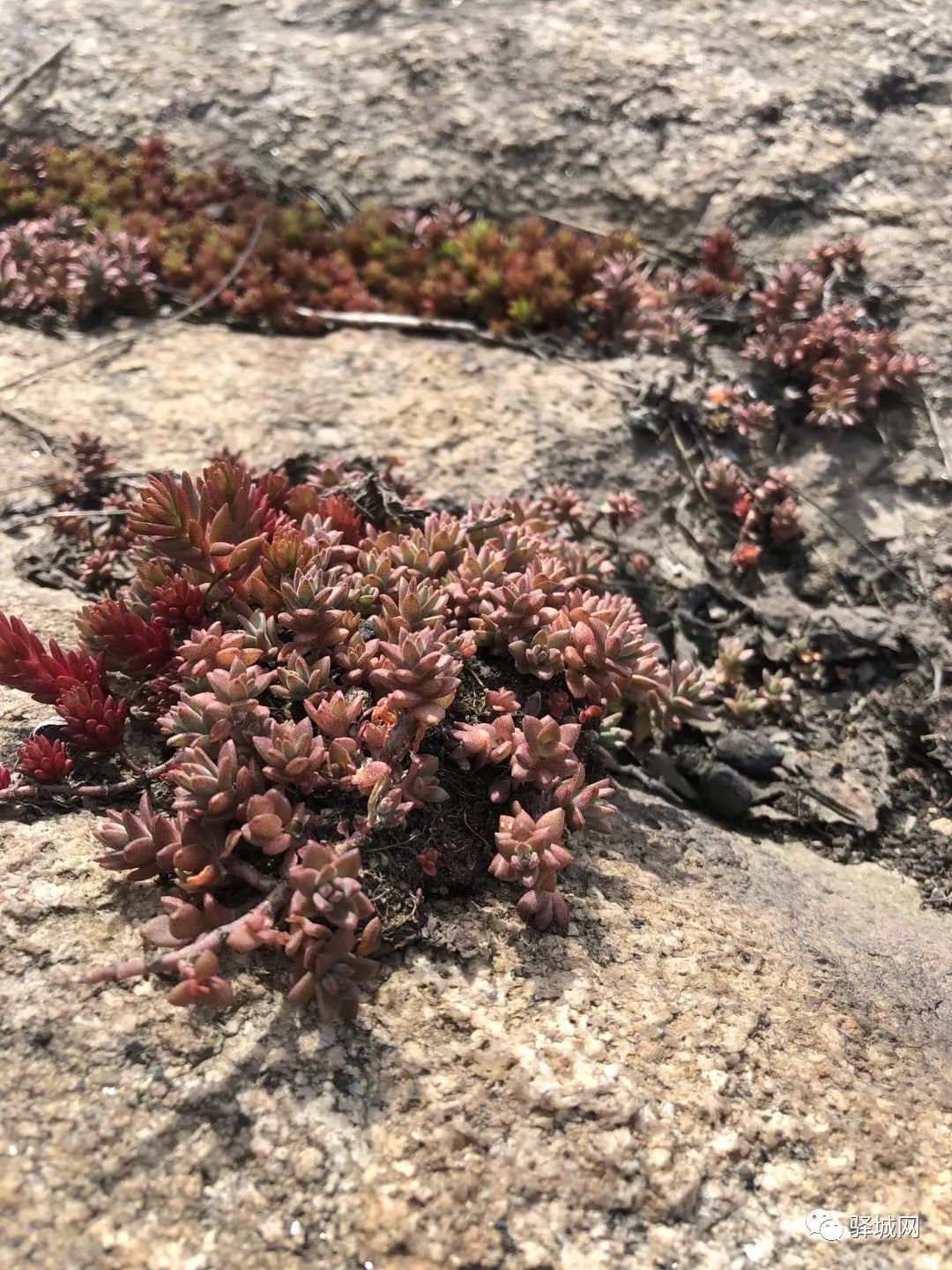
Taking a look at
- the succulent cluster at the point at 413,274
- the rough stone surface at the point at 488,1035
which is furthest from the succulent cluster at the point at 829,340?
the rough stone surface at the point at 488,1035

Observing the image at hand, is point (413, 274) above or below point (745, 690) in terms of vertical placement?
above

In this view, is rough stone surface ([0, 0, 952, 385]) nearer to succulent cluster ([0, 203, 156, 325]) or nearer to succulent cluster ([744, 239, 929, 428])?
succulent cluster ([744, 239, 929, 428])

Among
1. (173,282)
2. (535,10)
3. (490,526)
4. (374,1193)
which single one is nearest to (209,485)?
(490,526)

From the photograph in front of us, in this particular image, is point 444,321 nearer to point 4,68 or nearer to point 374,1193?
point 4,68

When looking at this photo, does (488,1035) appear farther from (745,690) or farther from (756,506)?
(756,506)

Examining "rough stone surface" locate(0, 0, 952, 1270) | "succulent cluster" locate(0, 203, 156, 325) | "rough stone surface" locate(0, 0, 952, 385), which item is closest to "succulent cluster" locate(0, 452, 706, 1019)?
"rough stone surface" locate(0, 0, 952, 1270)

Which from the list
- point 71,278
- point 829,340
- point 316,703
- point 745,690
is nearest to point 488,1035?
point 316,703

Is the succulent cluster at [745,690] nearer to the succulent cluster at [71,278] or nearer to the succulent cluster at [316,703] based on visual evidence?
the succulent cluster at [316,703]

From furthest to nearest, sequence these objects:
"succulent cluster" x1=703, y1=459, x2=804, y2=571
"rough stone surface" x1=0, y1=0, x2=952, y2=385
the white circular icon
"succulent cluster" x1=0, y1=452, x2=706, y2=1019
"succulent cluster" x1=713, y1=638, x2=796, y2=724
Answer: "rough stone surface" x1=0, y1=0, x2=952, y2=385 < "succulent cluster" x1=703, y1=459, x2=804, y2=571 < "succulent cluster" x1=713, y1=638, x2=796, y2=724 < "succulent cluster" x1=0, y1=452, x2=706, y2=1019 < the white circular icon
